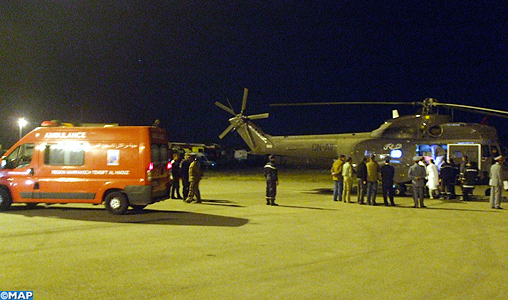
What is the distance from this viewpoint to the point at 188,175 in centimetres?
1490

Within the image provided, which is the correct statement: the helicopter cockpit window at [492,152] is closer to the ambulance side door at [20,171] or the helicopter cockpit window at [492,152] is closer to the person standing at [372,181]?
the person standing at [372,181]

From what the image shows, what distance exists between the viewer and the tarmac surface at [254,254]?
5352mm

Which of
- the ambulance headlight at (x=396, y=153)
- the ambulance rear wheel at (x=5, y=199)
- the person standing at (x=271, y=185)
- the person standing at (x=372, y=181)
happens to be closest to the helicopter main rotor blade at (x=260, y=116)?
the ambulance headlight at (x=396, y=153)

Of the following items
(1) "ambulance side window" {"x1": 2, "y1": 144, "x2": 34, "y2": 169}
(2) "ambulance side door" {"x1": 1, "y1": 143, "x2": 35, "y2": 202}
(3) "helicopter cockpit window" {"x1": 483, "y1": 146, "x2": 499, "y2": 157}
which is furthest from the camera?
(3) "helicopter cockpit window" {"x1": 483, "y1": 146, "x2": 499, "y2": 157}

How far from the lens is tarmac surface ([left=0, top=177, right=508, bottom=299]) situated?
5352mm

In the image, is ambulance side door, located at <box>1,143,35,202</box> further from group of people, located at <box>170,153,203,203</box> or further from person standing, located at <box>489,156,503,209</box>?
person standing, located at <box>489,156,503,209</box>

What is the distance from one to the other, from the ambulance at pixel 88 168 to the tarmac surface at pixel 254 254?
1.76 ft

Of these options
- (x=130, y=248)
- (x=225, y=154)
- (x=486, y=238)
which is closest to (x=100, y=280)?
(x=130, y=248)

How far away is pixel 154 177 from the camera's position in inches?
429

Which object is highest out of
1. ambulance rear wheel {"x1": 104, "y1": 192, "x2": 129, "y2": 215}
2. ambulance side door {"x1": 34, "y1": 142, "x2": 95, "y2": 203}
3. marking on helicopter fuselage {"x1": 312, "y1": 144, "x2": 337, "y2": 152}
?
marking on helicopter fuselage {"x1": 312, "y1": 144, "x2": 337, "y2": 152}

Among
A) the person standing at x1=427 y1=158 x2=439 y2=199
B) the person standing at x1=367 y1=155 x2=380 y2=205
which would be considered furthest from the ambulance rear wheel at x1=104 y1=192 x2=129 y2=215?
the person standing at x1=427 y1=158 x2=439 y2=199

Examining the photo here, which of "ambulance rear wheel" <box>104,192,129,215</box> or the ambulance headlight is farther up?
the ambulance headlight

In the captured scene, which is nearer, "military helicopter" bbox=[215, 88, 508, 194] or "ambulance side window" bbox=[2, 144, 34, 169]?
"ambulance side window" bbox=[2, 144, 34, 169]

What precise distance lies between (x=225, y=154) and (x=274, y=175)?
5468cm
